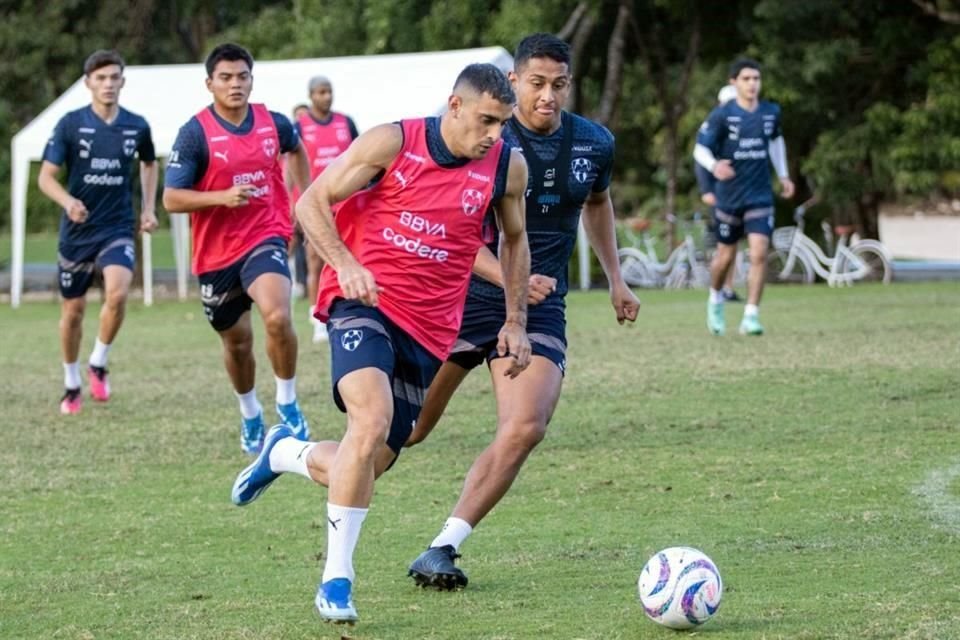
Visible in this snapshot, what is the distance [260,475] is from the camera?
6867mm

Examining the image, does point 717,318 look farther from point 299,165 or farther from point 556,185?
point 556,185

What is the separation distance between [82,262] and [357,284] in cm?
734

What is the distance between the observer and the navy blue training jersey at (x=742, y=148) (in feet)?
54.1

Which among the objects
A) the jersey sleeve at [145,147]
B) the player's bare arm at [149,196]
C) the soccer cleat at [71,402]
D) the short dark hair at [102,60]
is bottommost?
the soccer cleat at [71,402]

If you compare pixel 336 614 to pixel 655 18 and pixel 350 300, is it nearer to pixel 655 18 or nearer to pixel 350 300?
pixel 350 300

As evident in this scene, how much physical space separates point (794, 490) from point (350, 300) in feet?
10.2

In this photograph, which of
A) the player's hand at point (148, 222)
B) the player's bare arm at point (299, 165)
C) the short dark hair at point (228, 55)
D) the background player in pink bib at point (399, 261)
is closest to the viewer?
the background player in pink bib at point (399, 261)

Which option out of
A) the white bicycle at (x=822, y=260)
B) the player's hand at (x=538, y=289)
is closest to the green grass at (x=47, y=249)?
the white bicycle at (x=822, y=260)

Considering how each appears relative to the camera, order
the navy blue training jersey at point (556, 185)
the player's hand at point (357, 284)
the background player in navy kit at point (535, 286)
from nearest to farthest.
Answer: the player's hand at point (357, 284) < the background player in navy kit at point (535, 286) < the navy blue training jersey at point (556, 185)

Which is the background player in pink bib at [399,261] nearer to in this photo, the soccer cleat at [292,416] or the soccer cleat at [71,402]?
the soccer cleat at [292,416]

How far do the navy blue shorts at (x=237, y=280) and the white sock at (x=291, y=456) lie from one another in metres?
3.25

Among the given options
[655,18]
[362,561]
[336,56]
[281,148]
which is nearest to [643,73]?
[655,18]

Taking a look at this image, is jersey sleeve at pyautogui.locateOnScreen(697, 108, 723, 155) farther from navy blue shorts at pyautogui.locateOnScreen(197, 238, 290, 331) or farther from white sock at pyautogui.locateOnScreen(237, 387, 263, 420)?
white sock at pyautogui.locateOnScreen(237, 387, 263, 420)

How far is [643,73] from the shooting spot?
121 ft
